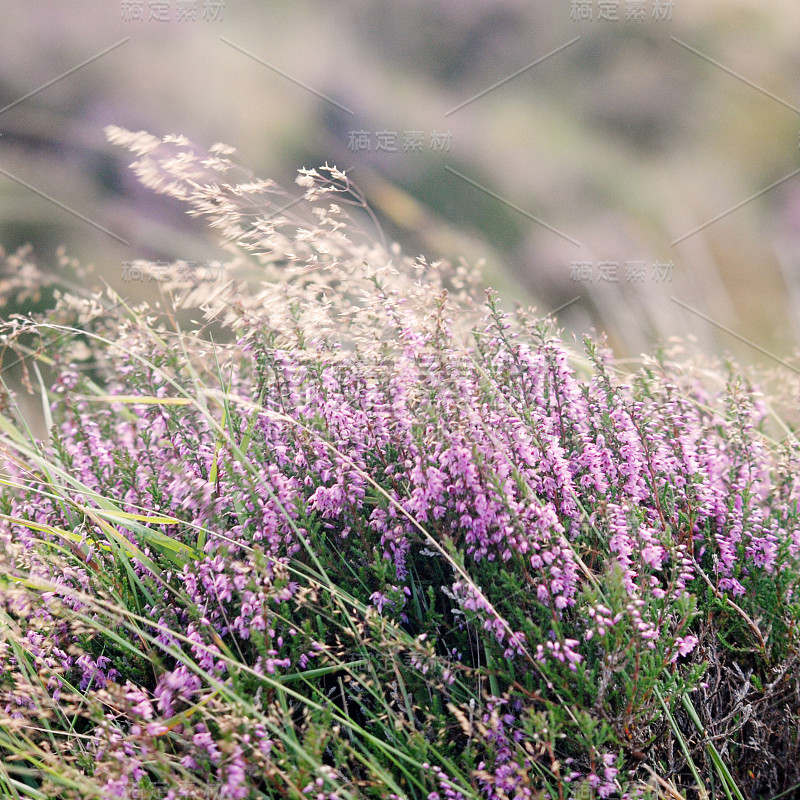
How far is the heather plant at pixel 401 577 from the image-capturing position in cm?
113

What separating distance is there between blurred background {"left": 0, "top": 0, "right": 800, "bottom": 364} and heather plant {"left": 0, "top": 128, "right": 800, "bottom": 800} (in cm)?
258

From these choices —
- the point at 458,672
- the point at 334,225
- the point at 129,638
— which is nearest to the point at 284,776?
the point at 458,672

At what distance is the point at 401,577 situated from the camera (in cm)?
132

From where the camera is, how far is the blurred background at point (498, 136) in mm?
4371

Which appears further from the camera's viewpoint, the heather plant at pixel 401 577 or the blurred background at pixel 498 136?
the blurred background at pixel 498 136

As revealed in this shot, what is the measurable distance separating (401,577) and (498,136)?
437cm

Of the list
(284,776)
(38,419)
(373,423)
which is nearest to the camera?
(284,776)

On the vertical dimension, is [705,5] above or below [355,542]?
above

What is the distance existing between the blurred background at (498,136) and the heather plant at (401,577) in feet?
8.45

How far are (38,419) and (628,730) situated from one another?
3243 millimetres

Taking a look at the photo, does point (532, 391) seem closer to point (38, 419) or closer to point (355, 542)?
point (355, 542)

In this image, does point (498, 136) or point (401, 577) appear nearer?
point (401, 577)

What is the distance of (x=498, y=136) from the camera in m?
5.08

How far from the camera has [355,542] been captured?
1.35 meters
